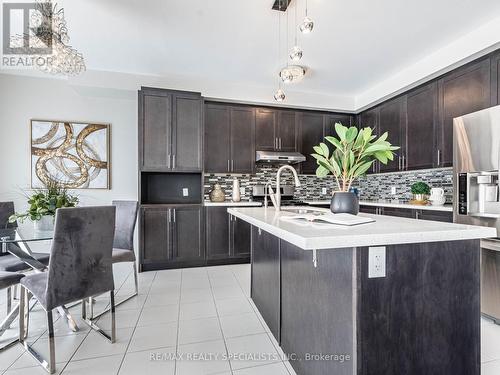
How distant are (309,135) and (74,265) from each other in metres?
3.90

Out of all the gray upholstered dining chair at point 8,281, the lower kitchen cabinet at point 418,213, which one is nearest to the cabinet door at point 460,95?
the lower kitchen cabinet at point 418,213

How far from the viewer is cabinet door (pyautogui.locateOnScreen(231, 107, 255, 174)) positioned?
4.23 meters

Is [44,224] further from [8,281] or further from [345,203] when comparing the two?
[345,203]

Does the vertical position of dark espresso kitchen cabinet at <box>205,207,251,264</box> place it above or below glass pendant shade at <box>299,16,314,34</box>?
below

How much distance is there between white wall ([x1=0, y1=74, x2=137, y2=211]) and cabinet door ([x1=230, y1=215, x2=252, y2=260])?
1647mm

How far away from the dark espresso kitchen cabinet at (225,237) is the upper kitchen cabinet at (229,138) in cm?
73

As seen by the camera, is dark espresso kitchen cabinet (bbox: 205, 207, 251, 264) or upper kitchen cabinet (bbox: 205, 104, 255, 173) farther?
upper kitchen cabinet (bbox: 205, 104, 255, 173)

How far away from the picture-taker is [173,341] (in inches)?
75.5

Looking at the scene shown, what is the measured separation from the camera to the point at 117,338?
76.5 inches

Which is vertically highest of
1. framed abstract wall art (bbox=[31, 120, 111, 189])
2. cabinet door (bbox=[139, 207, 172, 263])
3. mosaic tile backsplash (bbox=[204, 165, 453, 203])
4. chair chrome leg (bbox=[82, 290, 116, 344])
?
framed abstract wall art (bbox=[31, 120, 111, 189])

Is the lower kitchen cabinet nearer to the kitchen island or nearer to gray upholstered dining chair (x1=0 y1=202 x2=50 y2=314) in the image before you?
the kitchen island

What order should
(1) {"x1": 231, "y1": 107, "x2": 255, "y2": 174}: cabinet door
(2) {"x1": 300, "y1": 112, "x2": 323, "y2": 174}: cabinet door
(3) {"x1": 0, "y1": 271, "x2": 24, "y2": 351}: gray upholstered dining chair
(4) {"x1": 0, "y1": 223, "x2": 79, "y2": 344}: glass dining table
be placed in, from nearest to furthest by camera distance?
(3) {"x1": 0, "y1": 271, "x2": 24, "y2": 351}: gray upholstered dining chair, (4) {"x1": 0, "y1": 223, "x2": 79, "y2": 344}: glass dining table, (1) {"x1": 231, "y1": 107, "x2": 255, "y2": 174}: cabinet door, (2) {"x1": 300, "y1": 112, "x2": 323, "y2": 174}: cabinet door
